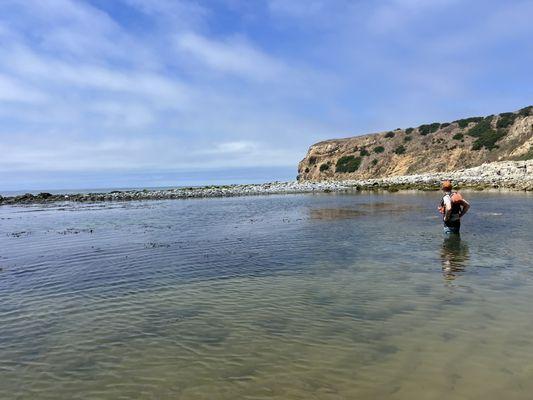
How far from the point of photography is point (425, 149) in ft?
286

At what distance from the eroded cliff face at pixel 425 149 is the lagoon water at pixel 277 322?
6230 cm

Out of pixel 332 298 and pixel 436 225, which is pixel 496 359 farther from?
pixel 436 225

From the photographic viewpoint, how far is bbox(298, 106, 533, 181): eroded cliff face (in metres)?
74.6

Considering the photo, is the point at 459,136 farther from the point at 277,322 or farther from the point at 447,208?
the point at 277,322

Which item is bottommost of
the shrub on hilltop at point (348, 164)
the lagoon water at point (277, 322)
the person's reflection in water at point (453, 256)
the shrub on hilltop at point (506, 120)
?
the lagoon water at point (277, 322)

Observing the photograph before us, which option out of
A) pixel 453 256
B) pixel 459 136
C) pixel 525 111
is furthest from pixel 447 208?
pixel 525 111

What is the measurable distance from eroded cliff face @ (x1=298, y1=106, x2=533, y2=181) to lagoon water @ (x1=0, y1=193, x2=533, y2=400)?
6230 centimetres

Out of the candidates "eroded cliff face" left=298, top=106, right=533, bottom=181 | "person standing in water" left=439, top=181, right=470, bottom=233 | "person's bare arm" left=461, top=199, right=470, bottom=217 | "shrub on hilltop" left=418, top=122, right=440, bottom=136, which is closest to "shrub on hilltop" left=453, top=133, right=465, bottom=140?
"eroded cliff face" left=298, top=106, right=533, bottom=181

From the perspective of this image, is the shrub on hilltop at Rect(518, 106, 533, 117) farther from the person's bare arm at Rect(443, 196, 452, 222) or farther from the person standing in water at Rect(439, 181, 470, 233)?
the person's bare arm at Rect(443, 196, 452, 222)

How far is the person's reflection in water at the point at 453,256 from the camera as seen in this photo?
11.7 metres

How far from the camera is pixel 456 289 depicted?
32.6 ft

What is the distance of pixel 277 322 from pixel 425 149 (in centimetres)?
8615

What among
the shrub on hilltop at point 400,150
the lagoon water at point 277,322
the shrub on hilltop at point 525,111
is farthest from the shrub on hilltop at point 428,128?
the lagoon water at point 277,322

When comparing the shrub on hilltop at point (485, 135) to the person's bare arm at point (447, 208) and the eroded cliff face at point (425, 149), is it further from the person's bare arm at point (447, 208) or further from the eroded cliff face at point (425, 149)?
the person's bare arm at point (447, 208)
